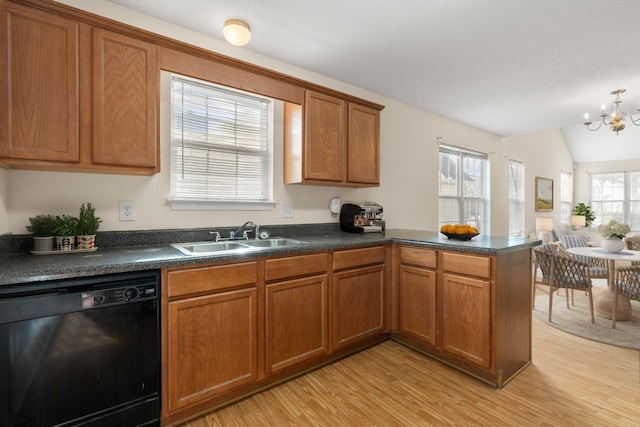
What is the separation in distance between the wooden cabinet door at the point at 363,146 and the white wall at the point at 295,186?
339 mm

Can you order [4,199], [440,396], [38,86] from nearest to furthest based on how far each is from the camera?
1. [38,86]
2. [4,199]
3. [440,396]

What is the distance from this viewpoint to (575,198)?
8430mm

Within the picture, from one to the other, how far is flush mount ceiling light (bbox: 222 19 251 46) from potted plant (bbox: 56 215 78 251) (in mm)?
1588

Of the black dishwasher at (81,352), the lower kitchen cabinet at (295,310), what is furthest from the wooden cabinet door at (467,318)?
the black dishwasher at (81,352)

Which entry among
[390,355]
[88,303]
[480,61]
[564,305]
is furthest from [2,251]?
[564,305]

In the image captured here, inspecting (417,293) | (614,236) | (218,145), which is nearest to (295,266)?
(417,293)

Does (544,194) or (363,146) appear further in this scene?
(544,194)

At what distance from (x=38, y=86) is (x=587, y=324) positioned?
484cm

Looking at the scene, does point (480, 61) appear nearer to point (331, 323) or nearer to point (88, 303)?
point (331, 323)

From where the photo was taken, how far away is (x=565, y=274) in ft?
10.6

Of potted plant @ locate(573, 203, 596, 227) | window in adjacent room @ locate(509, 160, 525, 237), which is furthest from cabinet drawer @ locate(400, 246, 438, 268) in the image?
potted plant @ locate(573, 203, 596, 227)

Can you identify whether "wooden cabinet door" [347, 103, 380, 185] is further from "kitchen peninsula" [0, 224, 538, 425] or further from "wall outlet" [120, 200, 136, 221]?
"wall outlet" [120, 200, 136, 221]

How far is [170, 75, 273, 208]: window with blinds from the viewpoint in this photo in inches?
91.5

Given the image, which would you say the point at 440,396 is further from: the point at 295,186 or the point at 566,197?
the point at 566,197
